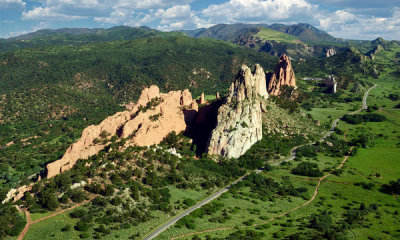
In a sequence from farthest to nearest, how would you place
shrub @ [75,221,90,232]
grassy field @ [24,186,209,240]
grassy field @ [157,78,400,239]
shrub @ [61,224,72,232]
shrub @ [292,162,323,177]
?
shrub @ [292,162,323,177], grassy field @ [157,78,400,239], shrub @ [75,221,90,232], shrub @ [61,224,72,232], grassy field @ [24,186,209,240]

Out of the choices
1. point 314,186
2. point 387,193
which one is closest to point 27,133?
point 314,186

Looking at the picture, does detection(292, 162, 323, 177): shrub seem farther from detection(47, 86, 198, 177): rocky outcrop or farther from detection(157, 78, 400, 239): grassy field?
detection(47, 86, 198, 177): rocky outcrop

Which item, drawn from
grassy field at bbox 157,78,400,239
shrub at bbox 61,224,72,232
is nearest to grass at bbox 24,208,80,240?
shrub at bbox 61,224,72,232

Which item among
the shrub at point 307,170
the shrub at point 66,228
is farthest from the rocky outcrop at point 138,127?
the shrub at point 307,170

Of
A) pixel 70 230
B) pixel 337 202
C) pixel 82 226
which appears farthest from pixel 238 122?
pixel 70 230

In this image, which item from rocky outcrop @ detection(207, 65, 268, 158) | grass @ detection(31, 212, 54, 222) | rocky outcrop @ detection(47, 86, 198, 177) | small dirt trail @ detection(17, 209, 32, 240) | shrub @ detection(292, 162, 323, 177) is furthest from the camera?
rocky outcrop @ detection(207, 65, 268, 158)
